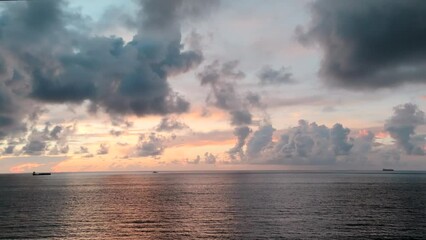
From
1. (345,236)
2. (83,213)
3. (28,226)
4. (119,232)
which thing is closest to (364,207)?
(345,236)

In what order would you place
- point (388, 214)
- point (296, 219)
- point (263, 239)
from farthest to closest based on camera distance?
point (388, 214)
point (296, 219)
point (263, 239)

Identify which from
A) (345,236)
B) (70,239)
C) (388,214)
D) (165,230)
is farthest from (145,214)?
(388,214)

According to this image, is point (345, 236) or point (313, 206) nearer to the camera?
point (345, 236)

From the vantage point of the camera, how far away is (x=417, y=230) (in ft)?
302

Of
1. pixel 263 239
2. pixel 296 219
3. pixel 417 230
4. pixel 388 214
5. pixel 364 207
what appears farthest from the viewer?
pixel 364 207

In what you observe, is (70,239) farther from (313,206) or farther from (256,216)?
(313,206)

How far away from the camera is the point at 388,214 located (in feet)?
Answer: 386

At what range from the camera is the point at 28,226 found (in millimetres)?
99188

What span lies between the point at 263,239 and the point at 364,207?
67.8 metres

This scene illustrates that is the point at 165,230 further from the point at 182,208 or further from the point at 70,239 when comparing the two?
the point at 182,208

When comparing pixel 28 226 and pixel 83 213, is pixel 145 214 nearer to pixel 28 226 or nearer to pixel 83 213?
pixel 83 213

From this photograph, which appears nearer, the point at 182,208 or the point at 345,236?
the point at 345,236

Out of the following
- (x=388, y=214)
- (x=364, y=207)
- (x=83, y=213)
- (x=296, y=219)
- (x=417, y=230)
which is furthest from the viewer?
(x=364, y=207)

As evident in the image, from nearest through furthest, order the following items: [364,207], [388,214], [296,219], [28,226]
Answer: [28,226], [296,219], [388,214], [364,207]
